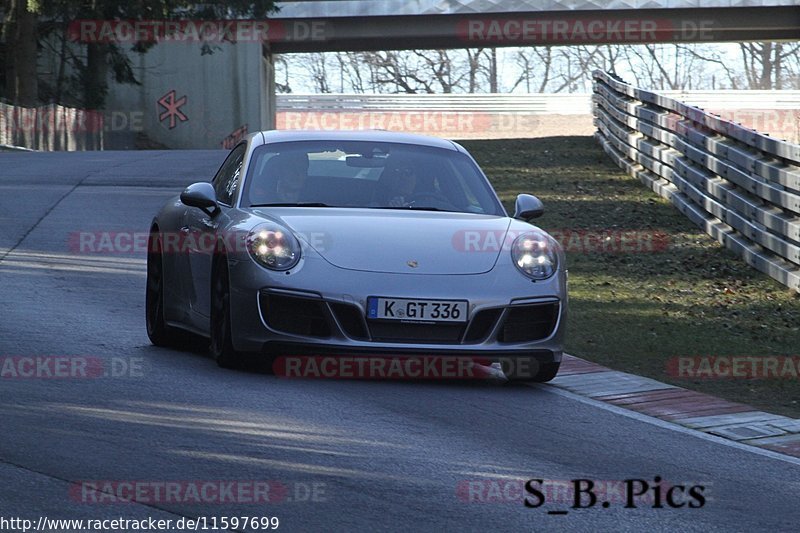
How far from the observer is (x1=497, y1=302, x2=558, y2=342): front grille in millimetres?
7738

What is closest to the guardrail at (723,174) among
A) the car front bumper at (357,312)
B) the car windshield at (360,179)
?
the car windshield at (360,179)

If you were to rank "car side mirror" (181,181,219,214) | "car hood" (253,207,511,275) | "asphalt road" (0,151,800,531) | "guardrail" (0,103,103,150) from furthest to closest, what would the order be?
1. "guardrail" (0,103,103,150)
2. "car side mirror" (181,181,219,214)
3. "car hood" (253,207,511,275)
4. "asphalt road" (0,151,800,531)

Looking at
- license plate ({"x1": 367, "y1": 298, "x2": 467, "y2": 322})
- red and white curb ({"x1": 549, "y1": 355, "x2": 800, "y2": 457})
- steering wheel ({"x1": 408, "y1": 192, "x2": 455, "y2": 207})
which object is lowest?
red and white curb ({"x1": 549, "y1": 355, "x2": 800, "y2": 457})

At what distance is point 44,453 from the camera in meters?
5.58

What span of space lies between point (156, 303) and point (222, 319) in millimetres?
1405

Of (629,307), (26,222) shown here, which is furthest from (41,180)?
(629,307)

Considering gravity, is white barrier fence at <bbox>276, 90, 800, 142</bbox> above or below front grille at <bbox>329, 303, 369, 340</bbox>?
→ below

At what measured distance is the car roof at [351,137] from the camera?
8.88 m

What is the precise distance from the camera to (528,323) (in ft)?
25.7

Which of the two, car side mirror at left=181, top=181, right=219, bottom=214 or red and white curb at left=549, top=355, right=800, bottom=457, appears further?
car side mirror at left=181, top=181, right=219, bottom=214

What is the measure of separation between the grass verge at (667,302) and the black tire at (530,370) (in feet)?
3.30

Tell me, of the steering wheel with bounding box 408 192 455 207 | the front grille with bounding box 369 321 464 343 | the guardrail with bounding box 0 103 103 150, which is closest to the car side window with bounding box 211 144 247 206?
the steering wheel with bounding box 408 192 455 207

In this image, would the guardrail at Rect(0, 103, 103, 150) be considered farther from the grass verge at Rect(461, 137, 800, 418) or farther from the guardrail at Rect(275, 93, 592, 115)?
the grass verge at Rect(461, 137, 800, 418)

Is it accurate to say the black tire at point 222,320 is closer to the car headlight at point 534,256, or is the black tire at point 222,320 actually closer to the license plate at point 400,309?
the license plate at point 400,309
